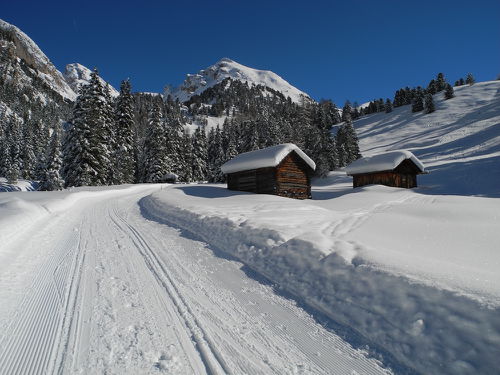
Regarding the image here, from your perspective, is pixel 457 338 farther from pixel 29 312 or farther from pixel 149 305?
pixel 29 312

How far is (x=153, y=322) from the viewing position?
151 inches

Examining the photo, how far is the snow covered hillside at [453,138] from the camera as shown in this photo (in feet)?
101

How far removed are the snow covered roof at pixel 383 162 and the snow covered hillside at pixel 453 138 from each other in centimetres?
440

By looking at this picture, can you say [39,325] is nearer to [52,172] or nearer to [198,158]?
[52,172]

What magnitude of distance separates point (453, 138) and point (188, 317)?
6355 centimetres

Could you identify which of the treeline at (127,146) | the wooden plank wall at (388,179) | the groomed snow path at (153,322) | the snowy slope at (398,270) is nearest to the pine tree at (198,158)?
the treeline at (127,146)

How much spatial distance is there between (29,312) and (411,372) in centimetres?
516

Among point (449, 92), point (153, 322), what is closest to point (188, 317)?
point (153, 322)

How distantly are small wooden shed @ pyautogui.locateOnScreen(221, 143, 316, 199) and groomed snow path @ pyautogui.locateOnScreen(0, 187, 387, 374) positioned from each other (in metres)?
15.3

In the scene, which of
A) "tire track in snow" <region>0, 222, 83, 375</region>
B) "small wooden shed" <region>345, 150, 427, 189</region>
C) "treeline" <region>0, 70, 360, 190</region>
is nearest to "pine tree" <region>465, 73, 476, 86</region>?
"treeline" <region>0, 70, 360, 190</region>

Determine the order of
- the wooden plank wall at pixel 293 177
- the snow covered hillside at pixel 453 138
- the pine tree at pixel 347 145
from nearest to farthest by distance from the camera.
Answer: the wooden plank wall at pixel 293 177 < the snow covered hillside at pixel 453 138 < the pine tree at pixel 347 145

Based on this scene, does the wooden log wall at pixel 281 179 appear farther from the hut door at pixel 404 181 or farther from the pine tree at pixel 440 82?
the pine tree at pixel 440 82

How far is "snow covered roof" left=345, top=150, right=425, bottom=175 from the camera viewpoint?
26.3m

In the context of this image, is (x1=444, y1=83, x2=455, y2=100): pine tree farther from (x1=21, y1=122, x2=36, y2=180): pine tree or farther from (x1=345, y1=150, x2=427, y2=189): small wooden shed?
(x1=21, y1=122, x2=36, y2=180): pine tree
